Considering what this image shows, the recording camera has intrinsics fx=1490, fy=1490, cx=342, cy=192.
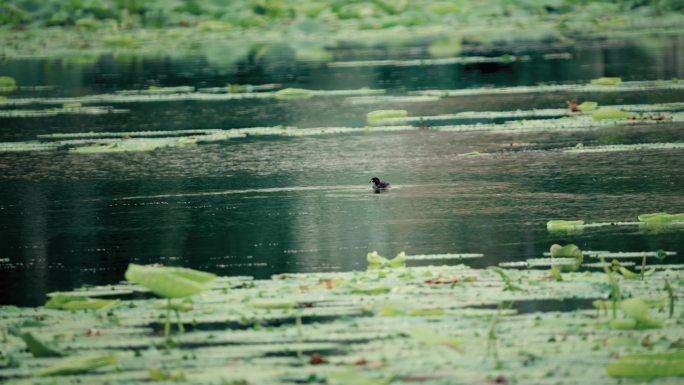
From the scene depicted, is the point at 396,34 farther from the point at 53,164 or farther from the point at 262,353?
the point at 262,353

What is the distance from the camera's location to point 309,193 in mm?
9836

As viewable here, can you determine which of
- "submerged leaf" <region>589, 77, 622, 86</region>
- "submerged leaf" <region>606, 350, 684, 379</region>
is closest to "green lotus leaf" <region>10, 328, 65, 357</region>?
"submerged leaf" <region>606, 350, 684, 379</region>

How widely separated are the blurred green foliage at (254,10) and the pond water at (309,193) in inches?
550

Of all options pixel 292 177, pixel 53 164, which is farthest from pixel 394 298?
pixel 53 164

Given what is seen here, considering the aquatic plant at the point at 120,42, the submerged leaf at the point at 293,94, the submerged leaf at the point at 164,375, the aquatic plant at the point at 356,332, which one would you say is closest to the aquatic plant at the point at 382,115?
the submerged leaf at the point at 293,94

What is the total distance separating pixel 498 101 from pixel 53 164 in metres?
4.88

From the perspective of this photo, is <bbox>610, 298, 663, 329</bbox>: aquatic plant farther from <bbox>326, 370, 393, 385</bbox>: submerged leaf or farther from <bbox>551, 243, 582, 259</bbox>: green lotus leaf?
<bbox>551, 243, 582, 259</bbox>: green lotus leaf

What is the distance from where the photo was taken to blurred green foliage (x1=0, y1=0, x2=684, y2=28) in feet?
98.1

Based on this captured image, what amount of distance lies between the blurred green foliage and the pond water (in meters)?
14.0

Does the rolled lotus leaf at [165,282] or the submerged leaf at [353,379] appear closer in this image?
the submerged leaf at [353,379]

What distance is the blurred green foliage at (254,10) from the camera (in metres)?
29.9

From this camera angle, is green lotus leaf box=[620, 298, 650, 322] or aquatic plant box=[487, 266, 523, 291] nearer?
green lotus leaf box=[620, 298, 650, 322]

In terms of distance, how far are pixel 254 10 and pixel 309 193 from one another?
70.1ft

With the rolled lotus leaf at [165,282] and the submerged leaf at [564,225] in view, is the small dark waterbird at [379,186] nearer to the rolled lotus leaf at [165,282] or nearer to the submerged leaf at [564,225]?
the submerged leaf at [564,225]
